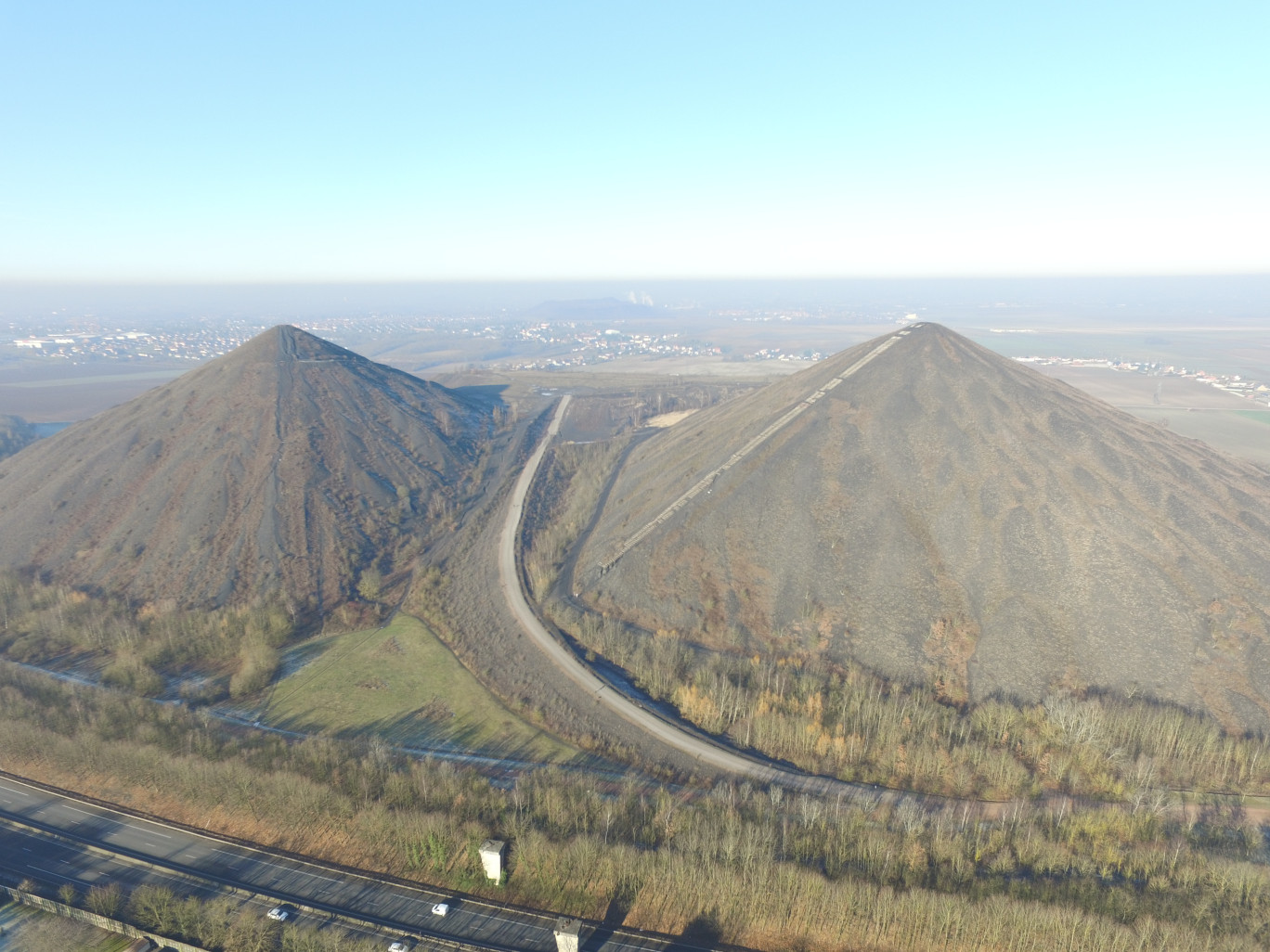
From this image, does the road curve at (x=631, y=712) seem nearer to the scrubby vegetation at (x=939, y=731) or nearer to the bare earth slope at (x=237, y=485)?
the scrubby vegetation at (x=939, y=731)

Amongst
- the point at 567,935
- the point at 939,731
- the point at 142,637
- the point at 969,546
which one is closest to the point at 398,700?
the point at 142,637

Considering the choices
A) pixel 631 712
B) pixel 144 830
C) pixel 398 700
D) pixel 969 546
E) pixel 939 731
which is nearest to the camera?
pixel 144 830

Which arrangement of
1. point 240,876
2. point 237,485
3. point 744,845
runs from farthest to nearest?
point 237,485, point 240,876, point 744,845

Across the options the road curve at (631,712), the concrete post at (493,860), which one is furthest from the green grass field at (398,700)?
the concrete post at (493,860)

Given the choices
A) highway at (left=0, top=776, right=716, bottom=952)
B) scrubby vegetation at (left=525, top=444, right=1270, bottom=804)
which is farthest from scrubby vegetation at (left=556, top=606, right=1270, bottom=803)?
highway at (left=0, top=776, right=716, bottom=952)

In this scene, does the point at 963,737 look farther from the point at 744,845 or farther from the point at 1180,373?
the point at 1180,373

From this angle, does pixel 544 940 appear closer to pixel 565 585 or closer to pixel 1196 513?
pixel 565 585
